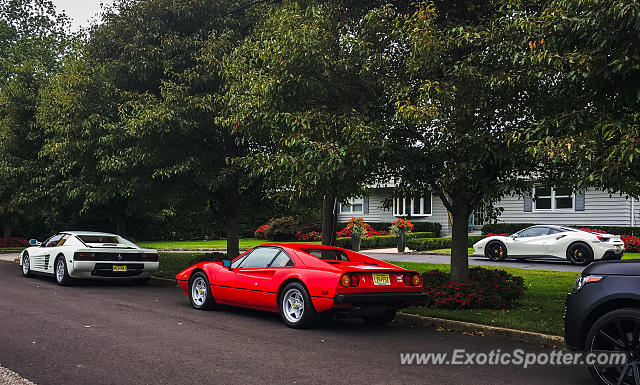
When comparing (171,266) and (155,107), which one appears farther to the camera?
(171,266)

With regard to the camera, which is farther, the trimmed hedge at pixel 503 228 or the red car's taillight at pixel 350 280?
the trimmed hedge at pixel 503 228

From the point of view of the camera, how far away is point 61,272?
45.0 feet

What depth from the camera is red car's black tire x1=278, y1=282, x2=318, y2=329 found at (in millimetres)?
8211

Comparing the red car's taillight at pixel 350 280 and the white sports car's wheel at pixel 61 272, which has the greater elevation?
the red car's taillight at pixel 350 280

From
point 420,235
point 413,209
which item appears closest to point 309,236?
point 413,209

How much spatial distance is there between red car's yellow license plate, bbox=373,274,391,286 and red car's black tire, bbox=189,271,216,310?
3138mm

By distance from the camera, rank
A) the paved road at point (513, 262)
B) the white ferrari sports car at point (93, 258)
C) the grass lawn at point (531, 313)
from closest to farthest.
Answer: the grass lawn at point (531, 313)
the white ferrari sports car at point (93, 258)
the paved road at point (513, 262)

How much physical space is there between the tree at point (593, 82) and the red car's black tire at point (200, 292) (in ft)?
18.9

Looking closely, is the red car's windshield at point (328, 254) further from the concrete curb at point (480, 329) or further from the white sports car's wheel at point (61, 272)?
the white sports car's wheel at point (61, 272)

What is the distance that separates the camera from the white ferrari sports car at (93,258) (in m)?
13.2

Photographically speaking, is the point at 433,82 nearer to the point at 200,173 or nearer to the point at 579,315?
the point at 579,315


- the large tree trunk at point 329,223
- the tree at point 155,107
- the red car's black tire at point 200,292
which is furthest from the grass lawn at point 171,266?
the red car's black tire at point 200,292

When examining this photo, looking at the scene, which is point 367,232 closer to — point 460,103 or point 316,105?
point 316,105

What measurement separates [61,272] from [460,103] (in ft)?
32.6
